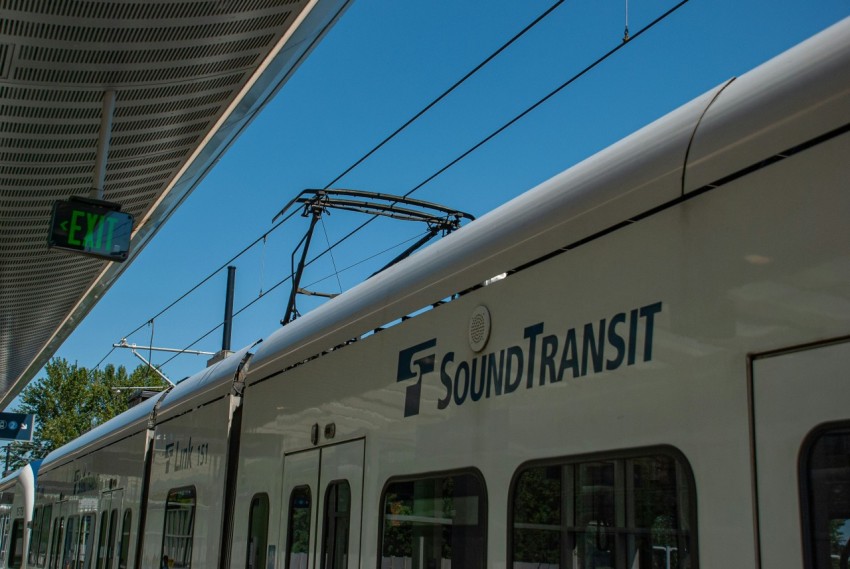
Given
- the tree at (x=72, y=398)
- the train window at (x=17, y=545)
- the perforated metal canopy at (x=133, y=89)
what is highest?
the tree at (x=72, y=398)

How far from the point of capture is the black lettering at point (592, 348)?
337 cm

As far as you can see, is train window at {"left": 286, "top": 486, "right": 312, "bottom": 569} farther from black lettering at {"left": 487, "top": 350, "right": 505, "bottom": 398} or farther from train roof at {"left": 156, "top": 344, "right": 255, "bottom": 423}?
black lettering at {"left": 487, "top": 350, "right": 505, "bottom": 398}

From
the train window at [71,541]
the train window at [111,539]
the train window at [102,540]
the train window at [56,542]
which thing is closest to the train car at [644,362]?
the train window at [111,539]

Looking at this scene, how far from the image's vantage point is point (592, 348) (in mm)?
3416

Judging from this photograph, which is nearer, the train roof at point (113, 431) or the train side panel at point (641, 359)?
the train side panel at point (641, 359)

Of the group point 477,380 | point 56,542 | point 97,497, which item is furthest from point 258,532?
point 56,542

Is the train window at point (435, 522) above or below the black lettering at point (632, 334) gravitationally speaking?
Result: below

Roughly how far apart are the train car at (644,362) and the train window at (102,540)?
7323 mm

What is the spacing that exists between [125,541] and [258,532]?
14.4 feet

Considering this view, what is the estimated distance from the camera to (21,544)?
58.2ft

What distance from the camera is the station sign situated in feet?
88.5

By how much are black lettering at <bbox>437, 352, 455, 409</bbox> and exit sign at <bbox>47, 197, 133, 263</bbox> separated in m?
3.98

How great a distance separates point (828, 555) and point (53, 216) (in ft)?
21.0

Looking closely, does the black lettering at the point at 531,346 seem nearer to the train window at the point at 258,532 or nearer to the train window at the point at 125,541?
the train window at the point at 258,532
